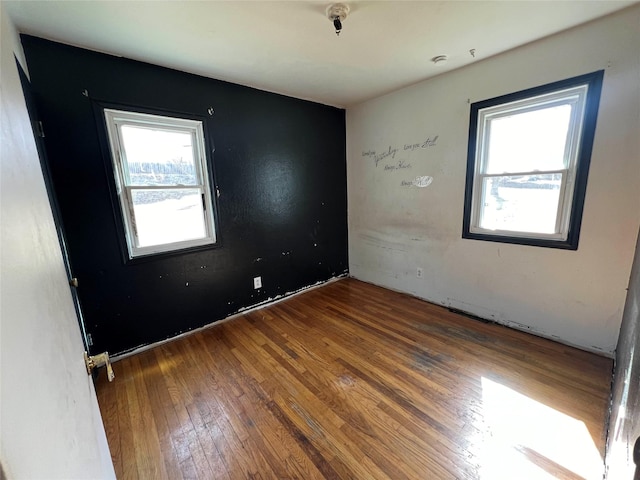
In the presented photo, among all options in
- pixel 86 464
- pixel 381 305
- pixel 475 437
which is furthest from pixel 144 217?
pixel 475 437

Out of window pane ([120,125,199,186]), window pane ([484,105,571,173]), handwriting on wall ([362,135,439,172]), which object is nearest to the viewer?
window pane ([484,105,571,173])

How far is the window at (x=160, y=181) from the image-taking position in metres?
2.05

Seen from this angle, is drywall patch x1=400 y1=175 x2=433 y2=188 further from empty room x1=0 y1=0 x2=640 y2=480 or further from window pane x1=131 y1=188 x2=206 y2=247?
window pane x1=131 y1=188 x2=206 y2=247

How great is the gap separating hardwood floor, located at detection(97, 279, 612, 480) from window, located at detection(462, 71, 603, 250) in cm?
93

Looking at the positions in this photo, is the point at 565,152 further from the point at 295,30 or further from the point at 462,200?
the point at 295,30

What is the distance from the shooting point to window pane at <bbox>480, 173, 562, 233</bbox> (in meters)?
2.08

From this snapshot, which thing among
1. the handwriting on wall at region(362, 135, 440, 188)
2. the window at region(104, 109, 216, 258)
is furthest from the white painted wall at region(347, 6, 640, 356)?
the window at region(104, 109, 216, 258)

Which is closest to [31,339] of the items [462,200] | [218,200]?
[218,200]

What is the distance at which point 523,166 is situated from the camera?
86.0 inches

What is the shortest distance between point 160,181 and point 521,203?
311cm

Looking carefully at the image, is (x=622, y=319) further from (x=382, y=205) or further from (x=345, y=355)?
(x=382, y=205)

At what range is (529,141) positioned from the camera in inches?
84.6

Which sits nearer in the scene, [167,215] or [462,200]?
[167,215]

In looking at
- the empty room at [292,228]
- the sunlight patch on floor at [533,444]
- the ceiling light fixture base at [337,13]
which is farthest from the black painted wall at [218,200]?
the sunlight patch on floor at [533,444]
